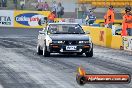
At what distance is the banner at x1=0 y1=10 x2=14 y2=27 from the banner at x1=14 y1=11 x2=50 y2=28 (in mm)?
371

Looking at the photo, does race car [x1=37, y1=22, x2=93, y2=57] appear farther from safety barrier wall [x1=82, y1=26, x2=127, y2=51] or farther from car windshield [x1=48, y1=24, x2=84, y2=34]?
safety barrier wall [x1=82, y1=26, x2=127, y2=51]

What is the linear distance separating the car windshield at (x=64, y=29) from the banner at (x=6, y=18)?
2560 centimetres

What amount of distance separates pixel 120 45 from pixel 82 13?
2283 cm

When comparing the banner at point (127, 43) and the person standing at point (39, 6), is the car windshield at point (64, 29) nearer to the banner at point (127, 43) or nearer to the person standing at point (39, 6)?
the banner at point (127, 43)

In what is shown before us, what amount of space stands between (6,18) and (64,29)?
26116 millimetres

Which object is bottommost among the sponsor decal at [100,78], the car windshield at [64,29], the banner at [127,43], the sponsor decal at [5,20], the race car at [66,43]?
the sponsor decal at [5,20]

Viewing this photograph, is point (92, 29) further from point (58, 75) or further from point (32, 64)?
point (58, 75)

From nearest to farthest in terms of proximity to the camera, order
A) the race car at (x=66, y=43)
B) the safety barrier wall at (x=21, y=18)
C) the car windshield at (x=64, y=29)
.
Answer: the race car at (x=66, y=43)
the car windshield at (x=64, y=29)
the safety barrier wall at (x=21, y=18)

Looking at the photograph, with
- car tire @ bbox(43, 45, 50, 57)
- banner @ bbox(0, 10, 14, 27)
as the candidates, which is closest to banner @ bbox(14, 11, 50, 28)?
banner @ bbox(0, 10, 14, 27)

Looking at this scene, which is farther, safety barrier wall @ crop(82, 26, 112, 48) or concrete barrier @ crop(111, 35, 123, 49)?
safety barrier wall @ crop(82, 26, 112, 48)

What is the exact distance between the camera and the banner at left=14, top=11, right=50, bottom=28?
45.8 metres

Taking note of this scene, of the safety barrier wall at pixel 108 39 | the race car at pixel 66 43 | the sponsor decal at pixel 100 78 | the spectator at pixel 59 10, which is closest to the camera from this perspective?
the sponsor decal at pixel 100 78

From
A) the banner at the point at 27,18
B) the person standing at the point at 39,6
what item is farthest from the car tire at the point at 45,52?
the person standing at the point at 39,6

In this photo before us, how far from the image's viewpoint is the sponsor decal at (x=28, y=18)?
150ft
